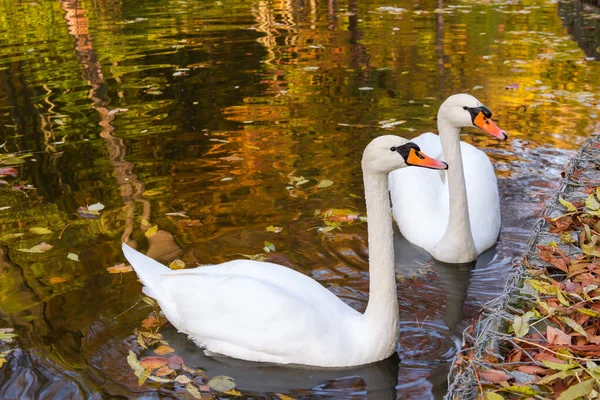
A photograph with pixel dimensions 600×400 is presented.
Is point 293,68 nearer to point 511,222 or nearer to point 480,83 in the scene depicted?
point 480,83

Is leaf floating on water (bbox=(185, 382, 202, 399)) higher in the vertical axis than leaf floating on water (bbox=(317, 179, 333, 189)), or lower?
lower

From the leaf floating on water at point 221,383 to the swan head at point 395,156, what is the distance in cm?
143

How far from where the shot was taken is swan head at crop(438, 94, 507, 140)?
17.7 ft

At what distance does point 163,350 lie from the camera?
455 cm

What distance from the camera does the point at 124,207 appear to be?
22.1ft

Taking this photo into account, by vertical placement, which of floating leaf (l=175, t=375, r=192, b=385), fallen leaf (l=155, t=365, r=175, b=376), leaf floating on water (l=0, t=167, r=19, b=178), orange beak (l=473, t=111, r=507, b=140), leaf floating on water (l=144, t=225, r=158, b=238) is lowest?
floating leaf (l=175, t=375, r=192, b=385)

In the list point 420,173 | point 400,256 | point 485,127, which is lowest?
point 400,256

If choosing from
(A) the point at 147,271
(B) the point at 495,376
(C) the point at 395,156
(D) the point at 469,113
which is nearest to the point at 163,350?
(A) the point at 147,271

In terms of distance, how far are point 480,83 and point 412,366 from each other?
7.25 m

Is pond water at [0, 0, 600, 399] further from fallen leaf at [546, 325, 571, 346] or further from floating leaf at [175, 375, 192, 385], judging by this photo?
fallen leaf at [546, 325, 571, 346]

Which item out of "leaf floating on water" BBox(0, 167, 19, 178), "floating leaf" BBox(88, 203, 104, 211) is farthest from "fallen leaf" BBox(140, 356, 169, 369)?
"leaf floating on water" BBox(0, 167, 19, 178)

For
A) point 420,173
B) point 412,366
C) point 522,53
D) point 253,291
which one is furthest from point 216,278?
point 522,53

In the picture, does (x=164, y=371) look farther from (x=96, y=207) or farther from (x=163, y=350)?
(x=96, y=207)

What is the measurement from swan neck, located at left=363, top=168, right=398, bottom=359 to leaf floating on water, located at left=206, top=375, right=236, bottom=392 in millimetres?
814
